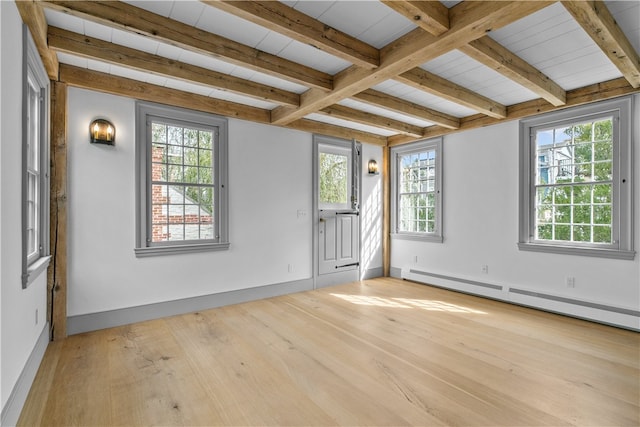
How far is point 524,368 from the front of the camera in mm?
2520

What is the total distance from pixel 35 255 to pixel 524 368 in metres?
3.97

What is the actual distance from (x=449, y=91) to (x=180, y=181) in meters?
3.21

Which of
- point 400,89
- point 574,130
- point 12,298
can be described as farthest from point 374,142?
point 12,298

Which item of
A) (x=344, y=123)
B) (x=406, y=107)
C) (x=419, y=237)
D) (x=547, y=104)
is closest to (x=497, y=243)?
(x=419, y=237)

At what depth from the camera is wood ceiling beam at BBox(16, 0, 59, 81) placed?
2.02 meters

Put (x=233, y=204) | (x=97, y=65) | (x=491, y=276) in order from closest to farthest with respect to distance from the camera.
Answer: (x=97, y=65) → (x=233, y=204) → (x=491, y=276)

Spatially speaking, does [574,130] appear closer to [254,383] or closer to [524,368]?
[524,368]

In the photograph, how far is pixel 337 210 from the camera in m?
5.35

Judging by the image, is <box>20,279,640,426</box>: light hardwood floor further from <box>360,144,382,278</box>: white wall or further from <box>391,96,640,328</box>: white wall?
<box>360,144,382,278</box>: white wall

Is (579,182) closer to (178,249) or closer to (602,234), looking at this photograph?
(602,234)

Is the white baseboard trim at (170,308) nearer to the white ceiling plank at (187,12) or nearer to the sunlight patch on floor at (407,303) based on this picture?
the sunlight patch on floor at (407,303)

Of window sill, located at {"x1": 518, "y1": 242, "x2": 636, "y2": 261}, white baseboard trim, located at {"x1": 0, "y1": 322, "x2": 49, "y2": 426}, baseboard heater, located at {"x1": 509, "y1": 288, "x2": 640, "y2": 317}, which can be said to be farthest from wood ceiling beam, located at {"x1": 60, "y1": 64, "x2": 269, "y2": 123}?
baseboard heater, located at {"x1": 509, "y1": 288, "x2": 640, "y2": 317}

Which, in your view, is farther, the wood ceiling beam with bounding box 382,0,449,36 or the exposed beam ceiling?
the exposed beam ceiling

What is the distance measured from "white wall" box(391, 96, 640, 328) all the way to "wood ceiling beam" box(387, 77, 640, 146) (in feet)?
0.38
